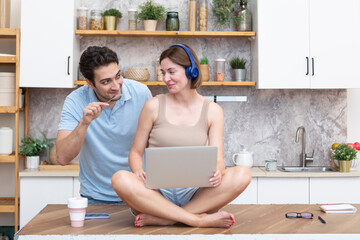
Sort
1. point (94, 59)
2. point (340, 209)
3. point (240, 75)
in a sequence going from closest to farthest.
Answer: point (340, 209) → point (94, 59) → point (240, 75)

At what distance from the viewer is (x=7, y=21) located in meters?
3.95

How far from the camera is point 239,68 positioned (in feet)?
13.3

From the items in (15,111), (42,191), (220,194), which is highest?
(15,111)

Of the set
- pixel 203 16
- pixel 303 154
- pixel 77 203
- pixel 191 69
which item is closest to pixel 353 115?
pixel 303 154

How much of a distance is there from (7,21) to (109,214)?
234 centimetres

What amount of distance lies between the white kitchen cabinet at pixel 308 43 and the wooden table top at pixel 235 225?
5.73ft

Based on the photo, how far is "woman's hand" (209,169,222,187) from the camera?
6.55ft

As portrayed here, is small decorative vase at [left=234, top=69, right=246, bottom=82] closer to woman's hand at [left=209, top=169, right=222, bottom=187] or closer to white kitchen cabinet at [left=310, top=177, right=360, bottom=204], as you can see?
white kitchen cabinet at [left=310, top=177, right=360, bottom=204]

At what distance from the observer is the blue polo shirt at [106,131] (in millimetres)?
2490

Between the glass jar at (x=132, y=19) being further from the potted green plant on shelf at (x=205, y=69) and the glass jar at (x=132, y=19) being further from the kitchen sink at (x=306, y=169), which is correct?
the kitchen sink at (x=306, y=169)

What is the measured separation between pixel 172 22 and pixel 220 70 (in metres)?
0.53

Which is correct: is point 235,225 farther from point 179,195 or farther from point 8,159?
point 8,159

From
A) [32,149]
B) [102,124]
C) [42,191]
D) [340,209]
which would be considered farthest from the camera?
[32,149]

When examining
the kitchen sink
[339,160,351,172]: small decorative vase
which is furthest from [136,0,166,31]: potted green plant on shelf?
[339,160,351,172]: small decorative vase
